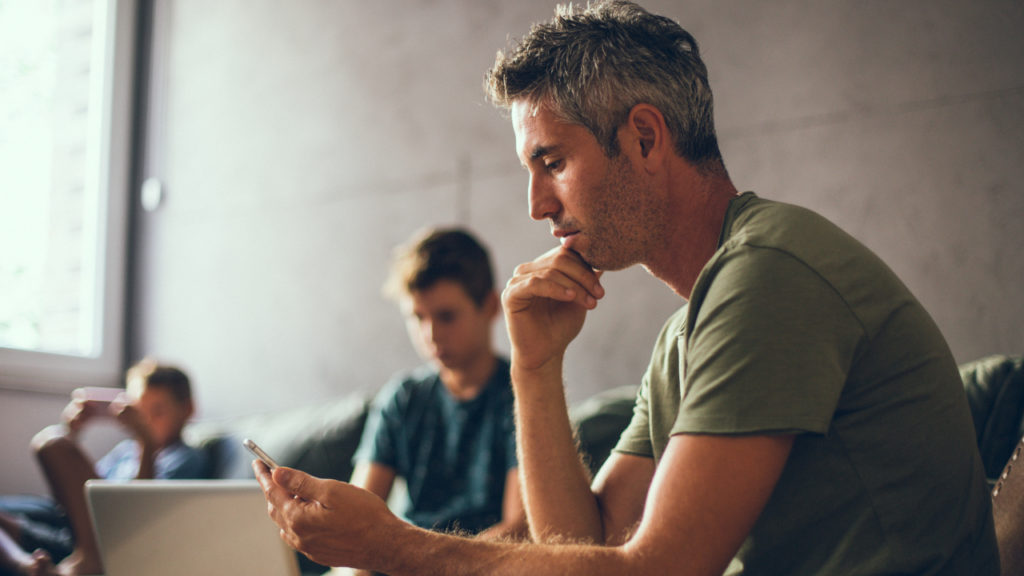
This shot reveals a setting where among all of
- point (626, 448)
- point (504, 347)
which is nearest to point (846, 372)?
point (626, 448)

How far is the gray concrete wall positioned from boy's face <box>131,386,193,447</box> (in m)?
0.57

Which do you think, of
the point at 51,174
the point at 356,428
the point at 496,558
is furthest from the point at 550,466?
the point at 51,174

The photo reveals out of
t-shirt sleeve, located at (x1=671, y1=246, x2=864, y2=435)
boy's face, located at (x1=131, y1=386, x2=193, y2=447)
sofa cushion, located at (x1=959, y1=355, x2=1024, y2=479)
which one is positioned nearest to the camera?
t-shirt sleeve, located at (x1=671, y1=246, x2=864, y2=435)

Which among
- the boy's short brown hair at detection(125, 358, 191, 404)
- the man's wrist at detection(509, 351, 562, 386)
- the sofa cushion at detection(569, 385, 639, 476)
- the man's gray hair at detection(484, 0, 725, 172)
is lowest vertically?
the boy's short brown hair at detection(125, 358, 191, 404)

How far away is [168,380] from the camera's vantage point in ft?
9.05

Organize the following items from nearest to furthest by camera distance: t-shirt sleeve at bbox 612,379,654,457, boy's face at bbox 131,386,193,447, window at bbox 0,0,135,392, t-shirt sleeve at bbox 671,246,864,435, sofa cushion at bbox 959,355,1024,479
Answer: t-shirt sleeve at bbox 671,246,864,435
t-shirt sleeve at bbox 612,379,654,457
sofa cushion at bbox 959,355,1024,479
boy's face at bbox 131,386,193,447
window at bbox 0,0,135,392

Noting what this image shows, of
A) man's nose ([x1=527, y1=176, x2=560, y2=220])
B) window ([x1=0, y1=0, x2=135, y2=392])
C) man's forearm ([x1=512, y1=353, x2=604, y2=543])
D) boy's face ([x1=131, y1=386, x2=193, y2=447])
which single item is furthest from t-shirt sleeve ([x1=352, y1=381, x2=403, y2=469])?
window ([x1=0, y1=0, x2=135, y2=392])

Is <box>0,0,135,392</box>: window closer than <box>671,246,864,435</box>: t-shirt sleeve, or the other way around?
<box>671,246,864,435</box>: t-shirt sleeve

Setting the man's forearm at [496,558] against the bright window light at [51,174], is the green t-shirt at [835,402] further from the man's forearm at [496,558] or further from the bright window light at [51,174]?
the bright window light at [51,174]

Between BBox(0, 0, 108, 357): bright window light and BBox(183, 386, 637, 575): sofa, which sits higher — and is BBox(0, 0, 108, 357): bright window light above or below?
above

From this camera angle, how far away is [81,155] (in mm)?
3861

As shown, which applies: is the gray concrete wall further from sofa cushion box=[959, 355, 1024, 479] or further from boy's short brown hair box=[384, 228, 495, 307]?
boy's short brown hair box=[384, 228, 495, 307]

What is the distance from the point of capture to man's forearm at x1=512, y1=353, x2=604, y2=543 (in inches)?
44.6

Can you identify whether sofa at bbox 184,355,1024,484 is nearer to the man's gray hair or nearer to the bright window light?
the man's gray hair
